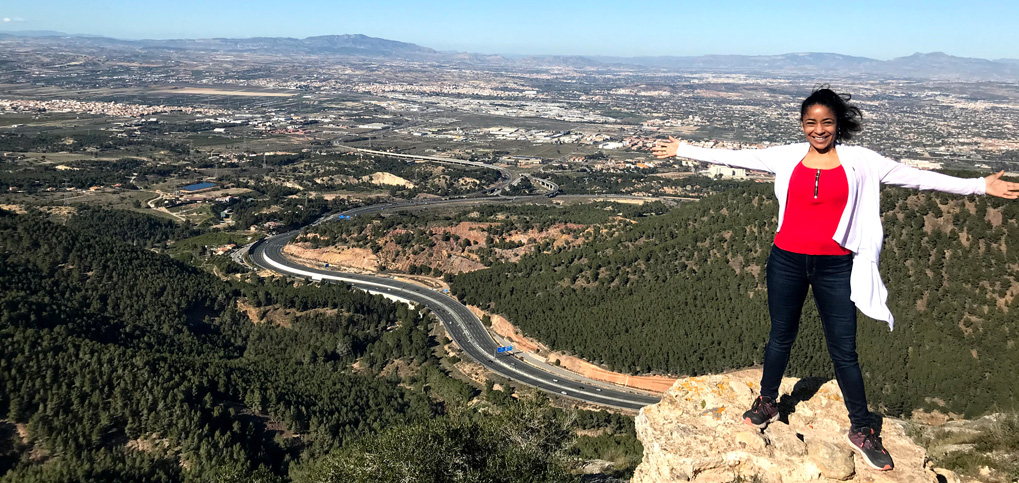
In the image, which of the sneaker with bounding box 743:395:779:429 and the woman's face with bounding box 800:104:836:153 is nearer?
the woman's face with bounding box 800:104:836:153

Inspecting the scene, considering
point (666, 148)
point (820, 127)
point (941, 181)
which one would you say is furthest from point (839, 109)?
point (666, 148)

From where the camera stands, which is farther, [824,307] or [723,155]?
[723,155]

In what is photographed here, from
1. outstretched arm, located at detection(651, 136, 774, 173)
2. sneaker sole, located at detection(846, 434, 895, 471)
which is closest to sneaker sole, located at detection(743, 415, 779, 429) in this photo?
sneaker sole, located at detection(846, 434, 895, 471)

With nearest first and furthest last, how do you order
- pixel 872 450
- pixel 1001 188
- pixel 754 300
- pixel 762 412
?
pixel 1001 188 → pixel 872 450 → pixel 762 412 → pixel 754 300

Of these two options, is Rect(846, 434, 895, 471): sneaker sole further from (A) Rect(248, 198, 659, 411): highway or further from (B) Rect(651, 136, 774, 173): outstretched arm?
(A) Rect(248, 198, 659, 411): highway

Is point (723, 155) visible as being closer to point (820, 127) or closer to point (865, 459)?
point (820, 127)

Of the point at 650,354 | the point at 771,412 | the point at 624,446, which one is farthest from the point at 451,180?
the point at 771,412
